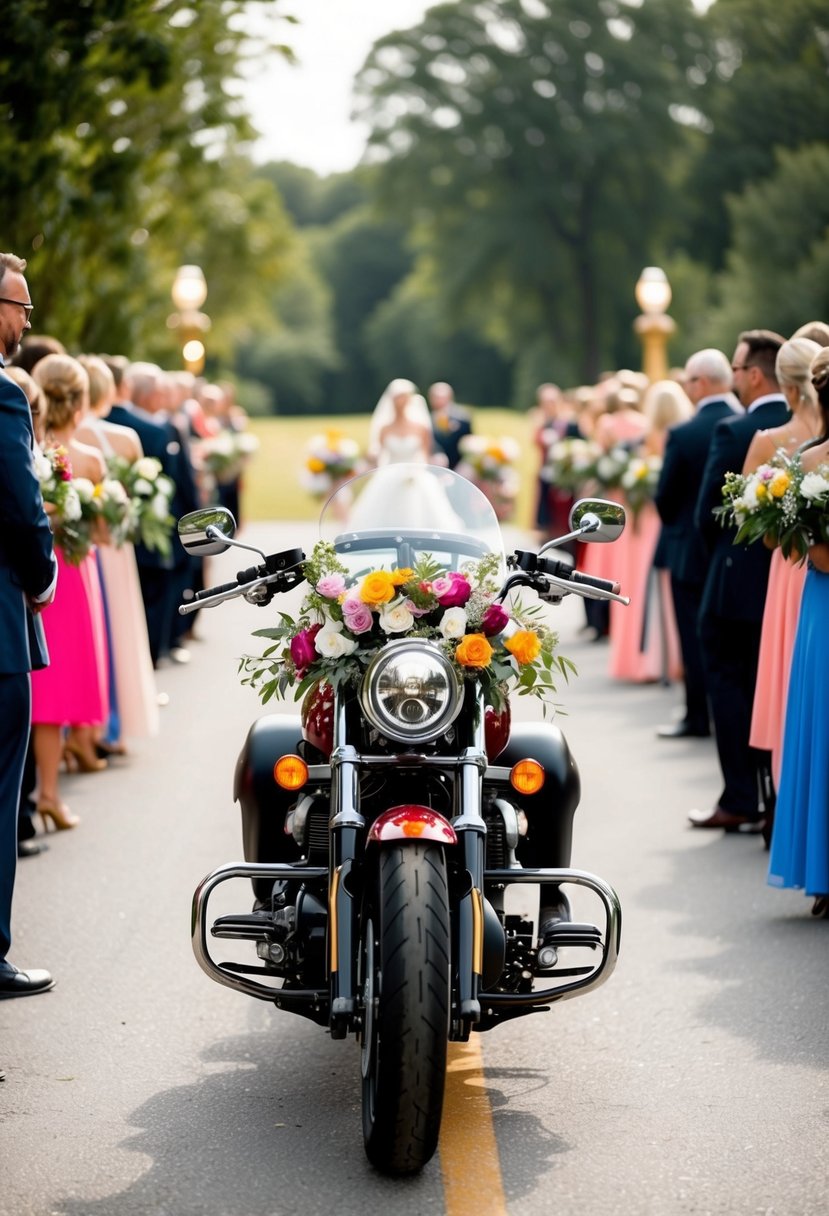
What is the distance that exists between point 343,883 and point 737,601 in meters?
4.67

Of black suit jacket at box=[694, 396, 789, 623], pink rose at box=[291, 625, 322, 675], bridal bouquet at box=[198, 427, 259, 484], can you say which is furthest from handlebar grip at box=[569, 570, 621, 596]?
bridal bouquet at box=[198, 427, 259, 484]

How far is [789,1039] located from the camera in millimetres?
6004

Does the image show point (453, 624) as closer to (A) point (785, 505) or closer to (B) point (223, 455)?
(A) point (785, 505)

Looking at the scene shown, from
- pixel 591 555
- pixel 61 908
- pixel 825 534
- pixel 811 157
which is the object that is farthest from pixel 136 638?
pixel 811 157

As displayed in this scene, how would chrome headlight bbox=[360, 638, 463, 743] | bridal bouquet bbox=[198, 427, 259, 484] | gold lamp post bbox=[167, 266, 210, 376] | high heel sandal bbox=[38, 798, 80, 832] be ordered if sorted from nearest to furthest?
chrome headlight bbox=[360, 638, 463, 743] → high heel sandal bbox=[38, 798, 80, 832] → bridal bouquet bbox=[198, 427, 259, 484] → gold lamp post bbox=[167, 266, 210, 376]

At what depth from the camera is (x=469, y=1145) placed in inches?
198

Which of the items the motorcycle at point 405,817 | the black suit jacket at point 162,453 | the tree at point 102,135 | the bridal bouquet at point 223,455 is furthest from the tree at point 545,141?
the motorcycle at point 405,817

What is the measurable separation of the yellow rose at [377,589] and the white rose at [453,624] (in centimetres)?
17

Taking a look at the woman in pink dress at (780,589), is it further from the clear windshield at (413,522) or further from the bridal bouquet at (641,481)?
the bridal bouquet at (641,481)

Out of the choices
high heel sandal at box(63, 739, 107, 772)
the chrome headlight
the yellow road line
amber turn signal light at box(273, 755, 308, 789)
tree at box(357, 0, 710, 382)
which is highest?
tree at box(357, 0, 710, 382)

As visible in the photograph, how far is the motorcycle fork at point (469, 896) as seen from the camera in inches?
188

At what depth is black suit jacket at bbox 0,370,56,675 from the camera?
600 centimetres

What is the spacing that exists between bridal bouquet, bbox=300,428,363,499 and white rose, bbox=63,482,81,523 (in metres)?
14.5

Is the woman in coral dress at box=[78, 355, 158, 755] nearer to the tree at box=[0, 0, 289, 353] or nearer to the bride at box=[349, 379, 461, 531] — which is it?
the tree at box=[0, 0, 289, 353]
